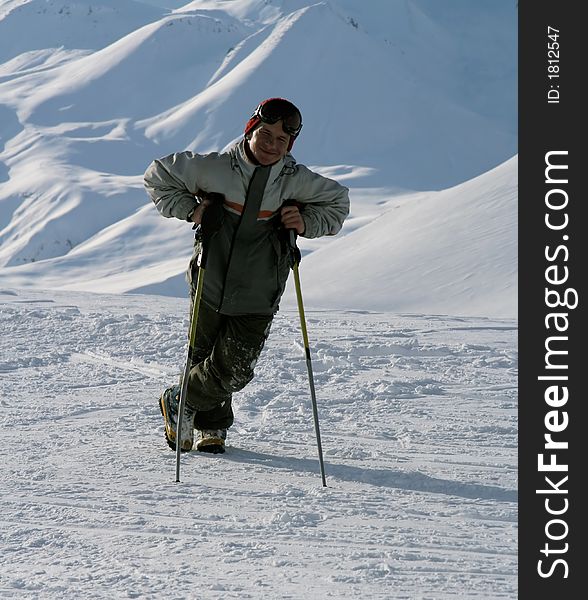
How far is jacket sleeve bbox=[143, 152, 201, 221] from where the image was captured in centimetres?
401

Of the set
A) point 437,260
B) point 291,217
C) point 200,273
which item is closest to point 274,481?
point 200,273

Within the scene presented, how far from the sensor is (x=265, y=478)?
152 inches

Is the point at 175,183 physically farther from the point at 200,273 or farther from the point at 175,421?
the point at 175,421

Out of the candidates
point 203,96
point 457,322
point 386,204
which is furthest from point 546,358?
point 203,96

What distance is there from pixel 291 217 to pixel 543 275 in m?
1.15

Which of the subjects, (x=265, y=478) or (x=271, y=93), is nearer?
(x=265, y=478)

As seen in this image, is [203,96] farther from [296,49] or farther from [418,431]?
[418,431]

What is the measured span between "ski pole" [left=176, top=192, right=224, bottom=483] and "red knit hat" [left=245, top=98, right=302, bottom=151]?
1.23ft

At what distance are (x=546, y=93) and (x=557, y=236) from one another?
→ 940 mm

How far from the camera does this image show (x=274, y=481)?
3.82 meters

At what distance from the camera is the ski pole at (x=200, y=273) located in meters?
3.90

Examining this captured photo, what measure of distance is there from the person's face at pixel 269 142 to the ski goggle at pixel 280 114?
0.07ft

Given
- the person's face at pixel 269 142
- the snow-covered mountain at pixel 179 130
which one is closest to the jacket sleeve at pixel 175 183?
the person's face at pixel 269 142

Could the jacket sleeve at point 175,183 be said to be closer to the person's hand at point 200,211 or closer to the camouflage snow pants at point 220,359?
the person's hand at point 200,211
